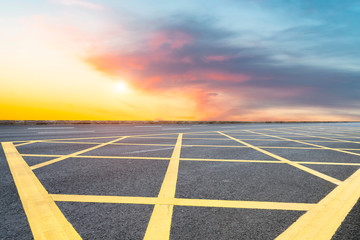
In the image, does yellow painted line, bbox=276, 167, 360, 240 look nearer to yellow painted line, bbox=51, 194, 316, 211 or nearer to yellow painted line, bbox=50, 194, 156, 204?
yellow painted line, bbox=51, 194, 316, 211

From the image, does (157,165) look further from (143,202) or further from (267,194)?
(267,194)

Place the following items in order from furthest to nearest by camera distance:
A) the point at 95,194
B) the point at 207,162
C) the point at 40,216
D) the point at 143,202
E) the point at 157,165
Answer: the point at 207,162 → the point at 157,165 → the point at 95,194 → the point at 143,202 → the point at 40,216

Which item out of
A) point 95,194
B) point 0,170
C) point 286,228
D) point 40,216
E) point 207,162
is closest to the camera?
point 286,228

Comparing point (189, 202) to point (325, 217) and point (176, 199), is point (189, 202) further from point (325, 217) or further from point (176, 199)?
point (325, 217)

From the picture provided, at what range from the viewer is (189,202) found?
2.79 metres

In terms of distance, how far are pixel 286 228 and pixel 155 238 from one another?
1223mm

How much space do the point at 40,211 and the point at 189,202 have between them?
5.39 feet

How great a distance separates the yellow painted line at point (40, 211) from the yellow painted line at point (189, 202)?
206mm

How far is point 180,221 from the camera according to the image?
2.28m

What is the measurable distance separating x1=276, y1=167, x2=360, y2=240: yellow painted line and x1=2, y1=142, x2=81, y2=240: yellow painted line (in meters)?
1.93

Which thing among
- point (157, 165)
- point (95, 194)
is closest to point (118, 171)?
point (157, 165)

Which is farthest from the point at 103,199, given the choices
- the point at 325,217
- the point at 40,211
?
the point at 325,217

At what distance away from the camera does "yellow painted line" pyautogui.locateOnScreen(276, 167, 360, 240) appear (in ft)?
6.78

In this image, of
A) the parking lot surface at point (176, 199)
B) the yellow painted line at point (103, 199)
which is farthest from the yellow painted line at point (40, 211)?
the yellow painted line at point (103, 199)
